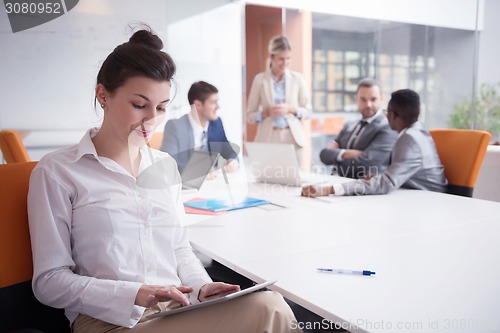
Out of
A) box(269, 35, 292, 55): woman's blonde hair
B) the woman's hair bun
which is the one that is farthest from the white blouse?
box(269, 35, 292, 55): woman's blonde hair

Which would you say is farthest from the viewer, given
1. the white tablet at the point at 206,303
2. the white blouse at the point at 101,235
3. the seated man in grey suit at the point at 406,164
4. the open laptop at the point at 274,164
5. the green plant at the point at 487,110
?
the green plant at the point at 487,110

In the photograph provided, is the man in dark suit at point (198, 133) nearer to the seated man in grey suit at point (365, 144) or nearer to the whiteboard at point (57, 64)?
the seated man in grey suit at point (365, 144)

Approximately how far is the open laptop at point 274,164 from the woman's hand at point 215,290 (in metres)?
1.39

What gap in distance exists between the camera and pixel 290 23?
706 centimetres

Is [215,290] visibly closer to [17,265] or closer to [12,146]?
[17,265]

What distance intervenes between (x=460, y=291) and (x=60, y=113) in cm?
445

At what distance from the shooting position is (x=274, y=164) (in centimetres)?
282

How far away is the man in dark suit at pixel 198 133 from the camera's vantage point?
2.26m

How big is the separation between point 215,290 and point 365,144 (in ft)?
8.12

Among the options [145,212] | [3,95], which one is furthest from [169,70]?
[3,95]

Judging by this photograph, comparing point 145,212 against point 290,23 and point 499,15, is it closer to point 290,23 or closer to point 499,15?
point 290,23

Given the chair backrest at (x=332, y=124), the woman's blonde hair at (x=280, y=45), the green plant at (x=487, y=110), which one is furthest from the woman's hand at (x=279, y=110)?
the green plant at (x=487, y=110)

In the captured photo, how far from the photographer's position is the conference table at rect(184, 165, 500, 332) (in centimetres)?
111

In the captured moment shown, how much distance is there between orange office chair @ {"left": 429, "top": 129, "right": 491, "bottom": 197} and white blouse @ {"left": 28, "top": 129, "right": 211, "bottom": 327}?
1936 millimetres
